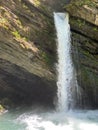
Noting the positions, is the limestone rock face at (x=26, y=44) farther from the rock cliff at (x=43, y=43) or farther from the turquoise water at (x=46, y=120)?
the turquoise water at (x=46, y=120)

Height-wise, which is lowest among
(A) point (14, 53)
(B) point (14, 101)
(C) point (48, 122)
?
(C) point (48, 122)

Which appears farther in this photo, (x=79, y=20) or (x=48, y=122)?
(x=79, y=20)

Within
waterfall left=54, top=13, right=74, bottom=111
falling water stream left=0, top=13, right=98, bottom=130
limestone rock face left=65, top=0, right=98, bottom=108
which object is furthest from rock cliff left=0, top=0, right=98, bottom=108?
falling water stream left=0, top=13, right=98, bottom=130

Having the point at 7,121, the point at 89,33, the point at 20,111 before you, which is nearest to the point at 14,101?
the point at 20,111

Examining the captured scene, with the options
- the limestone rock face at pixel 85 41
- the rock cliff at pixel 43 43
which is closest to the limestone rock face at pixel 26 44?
the rock cliff at pixel 43 43

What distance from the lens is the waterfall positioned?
71.6 feet

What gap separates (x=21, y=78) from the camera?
22641 millimetres

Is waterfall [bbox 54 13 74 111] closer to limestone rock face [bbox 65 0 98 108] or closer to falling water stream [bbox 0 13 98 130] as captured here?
falling water stream [bbox 0 13 98 130]

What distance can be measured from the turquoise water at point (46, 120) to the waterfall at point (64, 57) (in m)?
1.43

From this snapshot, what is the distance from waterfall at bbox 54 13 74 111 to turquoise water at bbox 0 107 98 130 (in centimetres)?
143

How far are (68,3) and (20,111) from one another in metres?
7.36

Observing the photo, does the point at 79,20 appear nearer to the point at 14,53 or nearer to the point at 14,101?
the point at 14,53

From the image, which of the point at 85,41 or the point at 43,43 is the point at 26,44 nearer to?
the point at 43,43

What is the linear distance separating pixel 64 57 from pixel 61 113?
3.44 m
